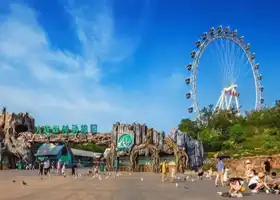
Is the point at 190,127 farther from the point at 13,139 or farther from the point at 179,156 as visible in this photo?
the point at 179,156

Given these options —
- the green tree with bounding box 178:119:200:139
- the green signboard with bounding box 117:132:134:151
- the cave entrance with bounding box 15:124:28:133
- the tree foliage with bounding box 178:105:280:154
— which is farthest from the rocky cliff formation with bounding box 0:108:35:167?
the green tree with bounding box 178:119:200:139

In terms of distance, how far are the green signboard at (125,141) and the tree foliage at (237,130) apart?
21.9 m

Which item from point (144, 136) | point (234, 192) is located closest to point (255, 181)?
point (234, 192)

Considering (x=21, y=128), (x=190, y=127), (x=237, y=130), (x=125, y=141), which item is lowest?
(x=125, y=141)

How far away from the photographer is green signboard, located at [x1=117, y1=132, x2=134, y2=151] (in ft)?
160

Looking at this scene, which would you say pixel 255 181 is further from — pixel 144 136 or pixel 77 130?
pixel 77 130

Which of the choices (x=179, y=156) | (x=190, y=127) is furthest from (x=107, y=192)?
(x=190, y=127)

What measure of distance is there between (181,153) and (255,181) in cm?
2628

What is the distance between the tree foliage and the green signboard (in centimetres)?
2188

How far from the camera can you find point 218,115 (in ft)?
280

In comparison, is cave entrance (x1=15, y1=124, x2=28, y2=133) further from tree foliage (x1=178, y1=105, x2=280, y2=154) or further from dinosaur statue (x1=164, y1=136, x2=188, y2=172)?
tree foliage (x1=178, y1=105, x2=280, y2=154)

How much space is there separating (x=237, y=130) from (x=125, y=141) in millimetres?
33905

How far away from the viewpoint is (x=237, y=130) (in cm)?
7669

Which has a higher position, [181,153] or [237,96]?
[237,96]
